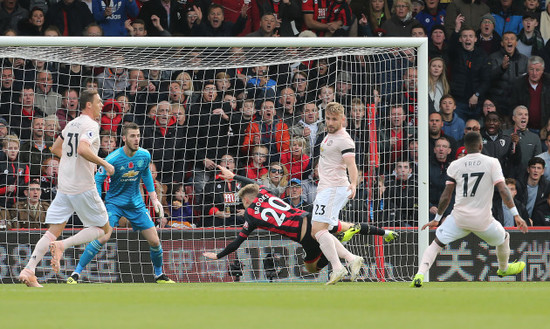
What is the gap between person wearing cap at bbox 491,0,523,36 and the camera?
1831 cm

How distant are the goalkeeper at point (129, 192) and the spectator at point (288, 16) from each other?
564 centimetres

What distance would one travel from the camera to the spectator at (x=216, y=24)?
693 inches

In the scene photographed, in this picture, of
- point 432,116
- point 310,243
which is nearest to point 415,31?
point 432,116

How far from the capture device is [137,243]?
14297mm

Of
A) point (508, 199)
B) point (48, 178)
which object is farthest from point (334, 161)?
point (48, 178)

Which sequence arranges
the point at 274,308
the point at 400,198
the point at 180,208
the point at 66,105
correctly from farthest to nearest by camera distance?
the point at 66,105, the point at 180,208, the point at 400,198, the point at 274,308

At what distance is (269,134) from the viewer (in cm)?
1533

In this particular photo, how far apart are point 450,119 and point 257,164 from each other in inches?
144

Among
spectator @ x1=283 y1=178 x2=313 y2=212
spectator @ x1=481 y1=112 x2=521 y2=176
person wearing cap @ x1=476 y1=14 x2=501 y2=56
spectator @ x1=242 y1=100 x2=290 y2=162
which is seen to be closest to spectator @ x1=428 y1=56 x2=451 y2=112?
spectator @ x1=481 y1=112 x2=521 y2=176

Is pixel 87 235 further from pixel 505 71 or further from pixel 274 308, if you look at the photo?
pixel 505 71

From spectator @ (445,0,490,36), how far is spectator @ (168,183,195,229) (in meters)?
6.27

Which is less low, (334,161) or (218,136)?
(218,136)

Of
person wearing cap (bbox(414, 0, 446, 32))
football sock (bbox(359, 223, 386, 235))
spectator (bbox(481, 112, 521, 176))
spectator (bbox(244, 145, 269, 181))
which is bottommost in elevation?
football sock (bbox(359, 223, 386, 235))

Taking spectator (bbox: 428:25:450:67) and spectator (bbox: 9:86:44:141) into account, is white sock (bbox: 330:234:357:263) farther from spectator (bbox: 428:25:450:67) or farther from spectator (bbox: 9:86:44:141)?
spectator (bbox: 428:25:450:67)
